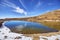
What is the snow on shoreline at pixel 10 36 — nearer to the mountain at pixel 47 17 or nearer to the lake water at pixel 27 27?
the lake water at pixel 27 27

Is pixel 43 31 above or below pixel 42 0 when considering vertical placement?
below

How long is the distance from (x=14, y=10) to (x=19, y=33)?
1.05ft

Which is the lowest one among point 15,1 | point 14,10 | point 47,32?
point 47,32

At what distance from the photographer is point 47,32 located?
1.80 metres

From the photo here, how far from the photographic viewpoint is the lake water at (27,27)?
1.80m

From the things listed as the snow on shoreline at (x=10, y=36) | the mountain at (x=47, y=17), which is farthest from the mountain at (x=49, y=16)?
the snow on shoreline at (x=10, y=36)

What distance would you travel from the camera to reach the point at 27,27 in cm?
182

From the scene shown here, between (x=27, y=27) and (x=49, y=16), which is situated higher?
(x=49, y=16)

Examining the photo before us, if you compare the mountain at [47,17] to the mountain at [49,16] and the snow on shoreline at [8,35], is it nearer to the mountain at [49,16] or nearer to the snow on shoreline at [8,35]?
the mountain at [49,16]

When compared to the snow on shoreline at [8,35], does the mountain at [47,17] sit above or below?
above

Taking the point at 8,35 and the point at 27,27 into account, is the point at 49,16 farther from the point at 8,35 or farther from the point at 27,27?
the point at 8,35

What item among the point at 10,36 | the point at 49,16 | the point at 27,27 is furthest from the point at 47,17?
the point at 10,36

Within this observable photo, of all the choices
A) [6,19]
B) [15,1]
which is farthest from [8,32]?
[15,1]

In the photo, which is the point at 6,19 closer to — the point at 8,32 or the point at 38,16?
the point at 8,32
